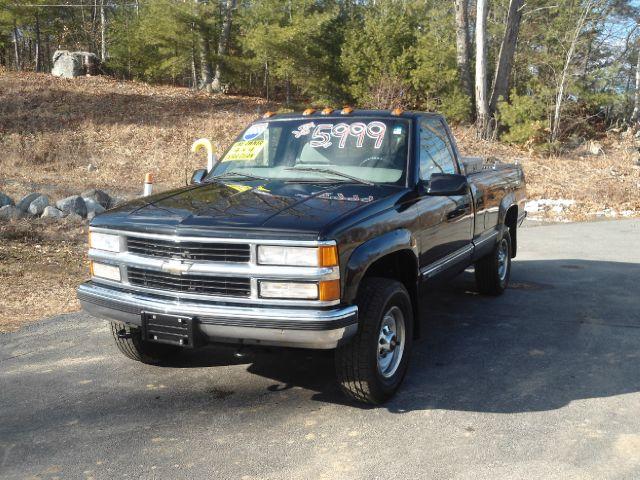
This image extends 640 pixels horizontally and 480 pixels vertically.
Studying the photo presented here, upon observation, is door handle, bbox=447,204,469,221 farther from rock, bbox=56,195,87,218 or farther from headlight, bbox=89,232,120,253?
rock, bbox=56,195,87,218

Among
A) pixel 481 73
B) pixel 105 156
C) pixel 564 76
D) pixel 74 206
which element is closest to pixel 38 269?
pixel 74 206

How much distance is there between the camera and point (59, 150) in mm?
20109

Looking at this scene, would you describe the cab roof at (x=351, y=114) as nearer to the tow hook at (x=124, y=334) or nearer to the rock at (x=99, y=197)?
the tow hook at (x=124, y=334)

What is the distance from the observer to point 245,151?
5.43 meters

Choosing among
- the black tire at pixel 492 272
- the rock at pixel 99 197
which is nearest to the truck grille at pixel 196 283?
the black tire at pixel 492 272

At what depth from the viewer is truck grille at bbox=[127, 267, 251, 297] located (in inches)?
150

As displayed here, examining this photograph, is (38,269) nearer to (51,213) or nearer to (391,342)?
(51,213)

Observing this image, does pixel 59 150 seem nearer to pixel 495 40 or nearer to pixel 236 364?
pixel 236 364

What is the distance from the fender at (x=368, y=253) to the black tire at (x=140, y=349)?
170 centimetres

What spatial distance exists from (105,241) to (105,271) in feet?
0.65

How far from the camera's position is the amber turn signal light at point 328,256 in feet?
12.1

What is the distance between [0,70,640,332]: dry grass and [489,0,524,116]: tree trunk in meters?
2.64

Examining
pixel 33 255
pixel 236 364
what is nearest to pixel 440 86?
pixel 33 255

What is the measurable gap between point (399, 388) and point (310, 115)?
7.69 ft
